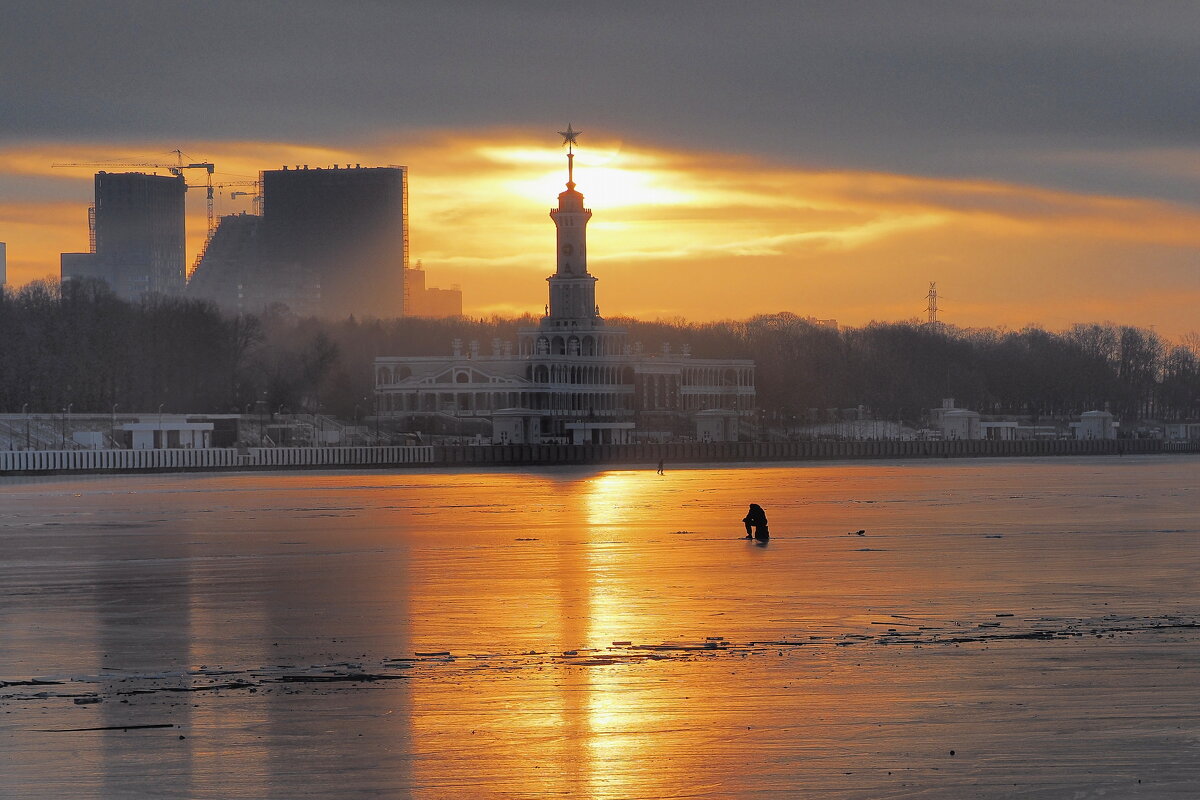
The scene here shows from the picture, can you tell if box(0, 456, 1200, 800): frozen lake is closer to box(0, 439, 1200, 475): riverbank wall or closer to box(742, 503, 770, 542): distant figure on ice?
box(742, 503, 770, 542): distant figure on ice

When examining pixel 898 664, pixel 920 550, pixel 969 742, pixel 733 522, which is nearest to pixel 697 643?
pixel 898 664

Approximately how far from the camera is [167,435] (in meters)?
167

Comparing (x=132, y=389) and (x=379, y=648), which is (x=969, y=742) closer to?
(x=379, y=648)

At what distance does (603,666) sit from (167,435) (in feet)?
476

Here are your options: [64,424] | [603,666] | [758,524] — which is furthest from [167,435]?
[603,666]

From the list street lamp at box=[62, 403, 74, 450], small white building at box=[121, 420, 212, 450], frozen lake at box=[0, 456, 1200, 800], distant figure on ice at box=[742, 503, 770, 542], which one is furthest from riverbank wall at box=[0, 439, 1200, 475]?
distant figure on ice at box=[742, 503, 770, 542]

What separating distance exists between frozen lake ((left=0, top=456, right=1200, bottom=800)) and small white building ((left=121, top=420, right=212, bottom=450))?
105564 mm

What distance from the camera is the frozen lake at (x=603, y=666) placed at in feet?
66.3

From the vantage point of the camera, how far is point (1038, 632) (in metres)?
31.2

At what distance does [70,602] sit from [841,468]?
5065 inches

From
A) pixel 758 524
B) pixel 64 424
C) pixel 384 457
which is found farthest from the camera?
pixel 384 457

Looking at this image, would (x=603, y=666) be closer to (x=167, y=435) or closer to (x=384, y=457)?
(x=167, y=435)

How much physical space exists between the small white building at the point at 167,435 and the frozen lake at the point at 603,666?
346 ft

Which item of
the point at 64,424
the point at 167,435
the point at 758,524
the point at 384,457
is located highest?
the point at 64,424
